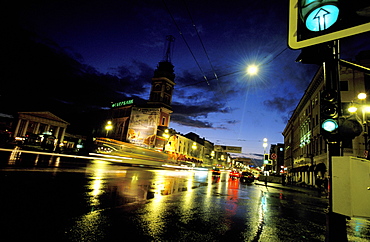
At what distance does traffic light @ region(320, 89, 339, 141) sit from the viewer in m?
2.43

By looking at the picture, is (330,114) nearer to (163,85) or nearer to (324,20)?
(324,20)

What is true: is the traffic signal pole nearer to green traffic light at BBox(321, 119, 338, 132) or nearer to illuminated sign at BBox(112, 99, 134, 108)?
green traffic light at BBox(321, 119, 338, 132)

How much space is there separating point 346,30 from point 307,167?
36865 millimetres

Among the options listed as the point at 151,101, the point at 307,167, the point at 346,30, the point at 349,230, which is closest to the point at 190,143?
the point at 151,101

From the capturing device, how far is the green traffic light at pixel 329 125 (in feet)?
7.95

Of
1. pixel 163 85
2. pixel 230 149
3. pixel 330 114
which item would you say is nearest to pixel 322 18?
pixel 330 114

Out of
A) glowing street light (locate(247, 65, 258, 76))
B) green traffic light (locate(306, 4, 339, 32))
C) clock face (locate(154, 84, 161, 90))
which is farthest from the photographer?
clock face (locate(154, 84, 161, 90))

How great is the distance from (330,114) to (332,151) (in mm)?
510

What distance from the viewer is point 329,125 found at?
2486 millimetres

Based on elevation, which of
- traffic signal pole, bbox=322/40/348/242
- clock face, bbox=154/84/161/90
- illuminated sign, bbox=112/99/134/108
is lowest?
traffic signal pole, bbox=322/40/348/242

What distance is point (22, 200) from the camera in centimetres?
436

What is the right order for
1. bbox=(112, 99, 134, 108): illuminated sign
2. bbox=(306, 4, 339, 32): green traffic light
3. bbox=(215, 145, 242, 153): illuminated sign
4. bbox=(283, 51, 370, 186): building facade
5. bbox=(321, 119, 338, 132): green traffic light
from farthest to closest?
bbox=(215, 145, 242, 153): illuminated sign → bbox=(112, 99, 134, 108): illuminated sign → bbox=(283, 51, 370, 186): building facade → bbox=(321, 119, 338, 132): green traffic light → bbox=(306, 4, 339, 32): green traffic light

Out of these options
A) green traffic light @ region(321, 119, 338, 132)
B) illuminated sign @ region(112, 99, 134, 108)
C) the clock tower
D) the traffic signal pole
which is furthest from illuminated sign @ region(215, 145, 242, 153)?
green traffic light @ region(321, 119, 338, 132)

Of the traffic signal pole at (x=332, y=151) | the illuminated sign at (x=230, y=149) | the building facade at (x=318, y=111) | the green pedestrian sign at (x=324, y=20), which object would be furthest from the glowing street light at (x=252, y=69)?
the illuminated sign at (x=230, y=149)
